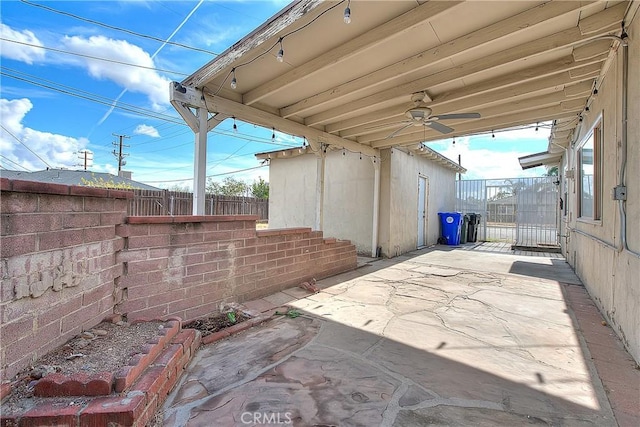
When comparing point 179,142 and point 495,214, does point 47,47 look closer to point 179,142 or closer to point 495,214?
point 179,142

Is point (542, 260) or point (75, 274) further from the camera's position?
point (542, 260)

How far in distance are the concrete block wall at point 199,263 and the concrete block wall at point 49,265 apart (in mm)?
289

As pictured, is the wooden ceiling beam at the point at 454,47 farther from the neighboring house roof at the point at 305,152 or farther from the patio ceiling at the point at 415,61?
the neighboring house roof at the point at 305,152

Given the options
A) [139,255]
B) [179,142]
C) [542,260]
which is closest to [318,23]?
[139,255]

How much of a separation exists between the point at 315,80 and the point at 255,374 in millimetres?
3647

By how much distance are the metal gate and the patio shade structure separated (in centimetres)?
437

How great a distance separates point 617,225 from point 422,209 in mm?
6648

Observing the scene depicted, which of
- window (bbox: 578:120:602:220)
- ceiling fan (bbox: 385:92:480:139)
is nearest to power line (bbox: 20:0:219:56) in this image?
ceiling fan (bbox: 385:92:480:139)

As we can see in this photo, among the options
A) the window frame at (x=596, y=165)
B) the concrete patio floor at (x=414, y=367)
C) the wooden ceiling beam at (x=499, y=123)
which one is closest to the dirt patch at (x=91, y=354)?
the concrete patio floor at (x=414, y=367)

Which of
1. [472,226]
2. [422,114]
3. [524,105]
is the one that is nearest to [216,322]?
[422,114]

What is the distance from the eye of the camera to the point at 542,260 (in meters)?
7.25

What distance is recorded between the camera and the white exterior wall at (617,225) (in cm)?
240

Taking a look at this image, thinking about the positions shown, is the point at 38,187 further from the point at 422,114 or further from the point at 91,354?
the point at 422,114

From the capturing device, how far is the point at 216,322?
303 centimetres
